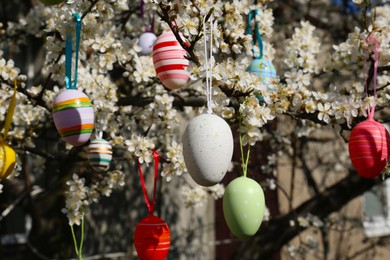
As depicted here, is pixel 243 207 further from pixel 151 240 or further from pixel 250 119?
pixel 151 240

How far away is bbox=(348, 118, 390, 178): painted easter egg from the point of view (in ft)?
6.71

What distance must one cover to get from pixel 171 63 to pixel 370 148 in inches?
36.2

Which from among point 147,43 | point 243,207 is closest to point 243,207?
point 243,207

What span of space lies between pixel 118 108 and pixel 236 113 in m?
1.23

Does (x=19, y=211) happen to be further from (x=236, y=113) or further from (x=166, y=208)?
(x=236, y=113)

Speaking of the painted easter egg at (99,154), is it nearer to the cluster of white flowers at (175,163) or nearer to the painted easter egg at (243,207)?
the cluster of white flowers at (175,163)

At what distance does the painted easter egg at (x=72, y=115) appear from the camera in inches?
81.7

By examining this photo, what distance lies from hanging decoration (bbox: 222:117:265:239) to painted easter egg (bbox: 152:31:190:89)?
539mm

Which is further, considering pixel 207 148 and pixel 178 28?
pixel 178 28

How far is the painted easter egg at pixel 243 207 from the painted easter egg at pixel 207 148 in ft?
0.43

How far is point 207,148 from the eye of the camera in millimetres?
1732


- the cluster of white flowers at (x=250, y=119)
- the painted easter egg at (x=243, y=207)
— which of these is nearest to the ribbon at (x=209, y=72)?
the cluster of white flowers at (x=250, y=119)

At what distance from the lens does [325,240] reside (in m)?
5.50

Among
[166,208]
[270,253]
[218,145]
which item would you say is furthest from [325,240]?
[218,145]
